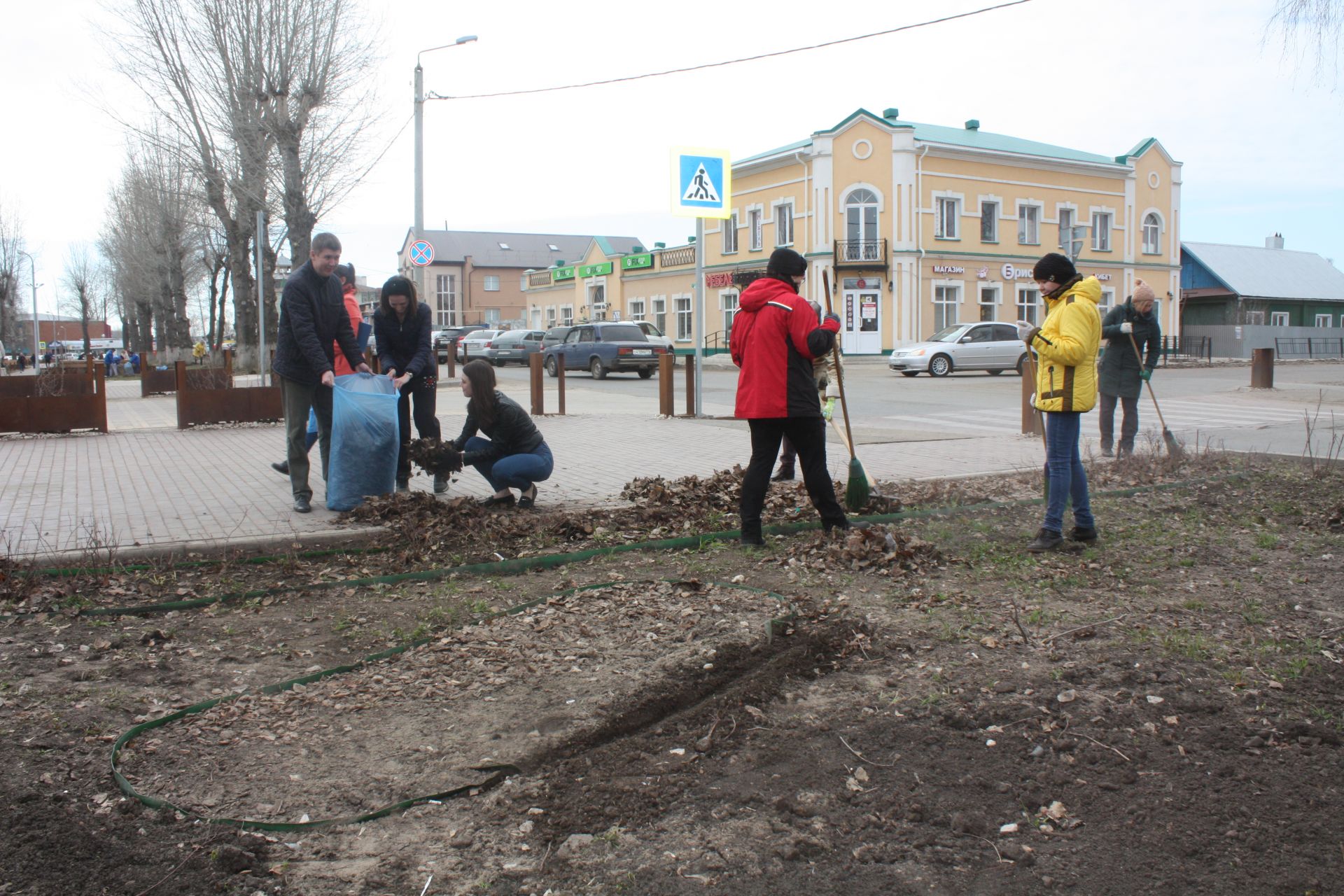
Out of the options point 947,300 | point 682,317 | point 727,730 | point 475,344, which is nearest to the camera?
point 727,730

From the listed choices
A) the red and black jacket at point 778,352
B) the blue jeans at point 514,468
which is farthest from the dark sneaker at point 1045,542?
the blue jeans at point 514,468

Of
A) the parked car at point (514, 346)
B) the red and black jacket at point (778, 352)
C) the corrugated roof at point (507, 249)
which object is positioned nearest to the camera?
the red and black jacket at point (778, 352)

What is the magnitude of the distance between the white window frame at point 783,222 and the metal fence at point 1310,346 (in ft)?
78.7

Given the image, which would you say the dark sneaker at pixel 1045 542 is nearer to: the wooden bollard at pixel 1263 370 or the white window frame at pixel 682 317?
the wooden bollard at pixel 1263 370

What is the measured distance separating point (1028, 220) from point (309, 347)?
41.7 metres

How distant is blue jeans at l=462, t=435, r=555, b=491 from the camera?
6.93 metres

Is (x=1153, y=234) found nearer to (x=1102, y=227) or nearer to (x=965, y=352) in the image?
(x=1102, y=227)

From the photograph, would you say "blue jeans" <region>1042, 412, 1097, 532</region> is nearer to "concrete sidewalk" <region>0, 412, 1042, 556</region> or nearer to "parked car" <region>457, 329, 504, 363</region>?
"concrete sidewalk" <region>0, 412, 1042, 556</region>

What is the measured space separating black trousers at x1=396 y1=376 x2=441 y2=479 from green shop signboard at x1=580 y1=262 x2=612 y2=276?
46374mm

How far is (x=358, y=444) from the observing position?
6.70 metres

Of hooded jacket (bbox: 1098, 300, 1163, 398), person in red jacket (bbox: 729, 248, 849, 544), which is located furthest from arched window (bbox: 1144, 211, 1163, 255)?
person in red jacket (bbox: 729, 248, 849, 544)

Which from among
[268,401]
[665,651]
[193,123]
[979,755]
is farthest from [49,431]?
[193,123]

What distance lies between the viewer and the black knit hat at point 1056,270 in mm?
5590

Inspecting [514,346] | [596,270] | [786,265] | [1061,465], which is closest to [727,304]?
[596,270]
